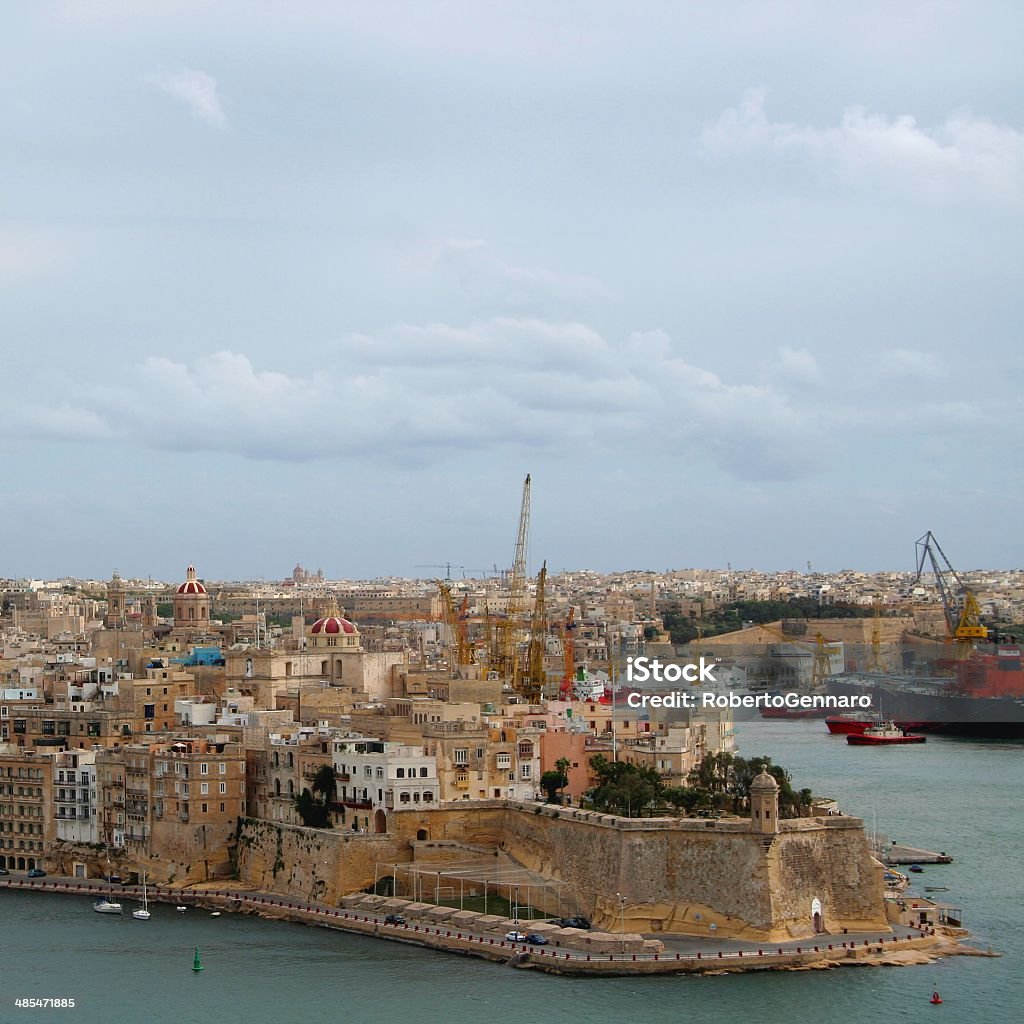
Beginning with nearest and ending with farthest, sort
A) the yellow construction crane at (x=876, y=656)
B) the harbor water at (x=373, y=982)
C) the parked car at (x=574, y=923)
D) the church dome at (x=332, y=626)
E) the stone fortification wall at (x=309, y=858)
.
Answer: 1. the harbor water at (x=373, y=982)
2. the parked car at (x=574, y=923)
3. the stone fortification wall at (x=309, y=858)
4. the church dome at (x=332, y=626)
5. the yellow construction crane at (x=876, y=656)

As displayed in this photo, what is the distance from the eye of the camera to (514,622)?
52.8 meters

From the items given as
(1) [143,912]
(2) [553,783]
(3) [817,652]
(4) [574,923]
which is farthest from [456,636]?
(3) [817,652]

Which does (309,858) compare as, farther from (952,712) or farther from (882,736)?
(952,712)

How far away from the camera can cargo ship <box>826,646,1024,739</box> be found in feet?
225

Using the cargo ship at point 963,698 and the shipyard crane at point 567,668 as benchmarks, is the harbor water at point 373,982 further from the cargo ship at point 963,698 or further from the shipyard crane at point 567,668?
the cargo ship at point 963,698

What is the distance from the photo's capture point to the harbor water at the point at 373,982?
25438 mm

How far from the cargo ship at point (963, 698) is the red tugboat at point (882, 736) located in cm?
374

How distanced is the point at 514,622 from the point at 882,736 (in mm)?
15379

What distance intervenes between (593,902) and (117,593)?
48.1 m

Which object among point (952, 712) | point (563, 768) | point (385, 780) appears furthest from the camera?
point (952, 712)

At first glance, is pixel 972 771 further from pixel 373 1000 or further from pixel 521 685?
pixel 373 1000

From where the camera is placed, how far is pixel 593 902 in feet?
95.9

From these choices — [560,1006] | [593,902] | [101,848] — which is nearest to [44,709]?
[101,848]

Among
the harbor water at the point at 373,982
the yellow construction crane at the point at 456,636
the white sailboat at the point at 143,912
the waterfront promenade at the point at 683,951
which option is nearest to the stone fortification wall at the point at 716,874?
the waterfront promenade at the point at 683,951
